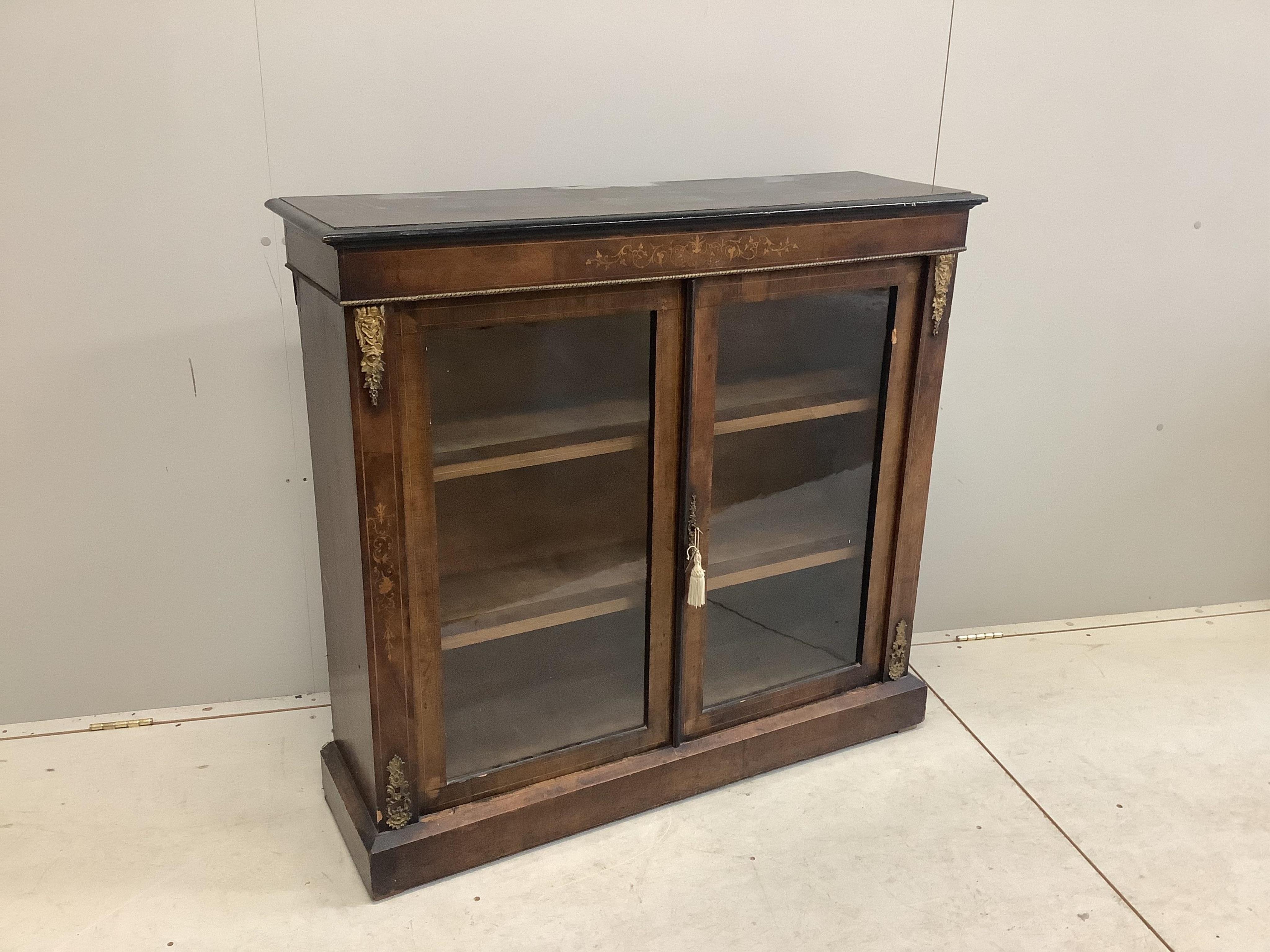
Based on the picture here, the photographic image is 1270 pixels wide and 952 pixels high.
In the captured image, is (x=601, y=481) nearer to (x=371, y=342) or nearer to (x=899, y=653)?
(x=371, y=342)

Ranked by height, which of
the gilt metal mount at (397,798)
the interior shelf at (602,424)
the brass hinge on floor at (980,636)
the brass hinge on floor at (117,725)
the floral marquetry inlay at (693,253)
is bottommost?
the brass hinge on floor at (980,636)

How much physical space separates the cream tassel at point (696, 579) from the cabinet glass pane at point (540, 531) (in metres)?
0.08

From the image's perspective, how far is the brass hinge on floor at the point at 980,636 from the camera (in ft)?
8.46

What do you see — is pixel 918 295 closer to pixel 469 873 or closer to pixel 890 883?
pixel 890 883

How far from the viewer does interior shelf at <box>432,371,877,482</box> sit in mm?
1637

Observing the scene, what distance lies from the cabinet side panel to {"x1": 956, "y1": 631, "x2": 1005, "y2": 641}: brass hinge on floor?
1.41 meters

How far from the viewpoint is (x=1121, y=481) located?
2.58 meters

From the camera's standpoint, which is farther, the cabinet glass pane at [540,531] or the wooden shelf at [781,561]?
the wooden shelf at [781,561]

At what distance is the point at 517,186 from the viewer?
2006mm

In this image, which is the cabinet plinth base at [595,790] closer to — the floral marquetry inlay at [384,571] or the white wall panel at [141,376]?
the floral marquetry inlay at [384,571]

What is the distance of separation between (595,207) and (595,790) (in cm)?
96

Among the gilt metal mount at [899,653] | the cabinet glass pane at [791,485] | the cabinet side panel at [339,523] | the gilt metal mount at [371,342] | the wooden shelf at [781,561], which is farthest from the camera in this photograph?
the gilt metal mount at [899,653]

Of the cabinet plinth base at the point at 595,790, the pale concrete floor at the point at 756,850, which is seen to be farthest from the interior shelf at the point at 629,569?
the pale concrete floor at the point at 756,850

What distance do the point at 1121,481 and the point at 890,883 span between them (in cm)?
123
